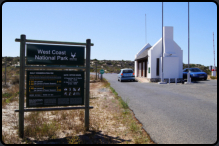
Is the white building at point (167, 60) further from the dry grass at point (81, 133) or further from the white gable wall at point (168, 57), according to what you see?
the dry grass at point (81, 133)

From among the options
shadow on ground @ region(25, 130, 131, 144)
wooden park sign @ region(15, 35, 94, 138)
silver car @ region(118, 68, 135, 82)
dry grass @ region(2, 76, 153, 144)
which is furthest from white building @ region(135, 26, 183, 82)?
shadow on ground @ region(25, 130, 131, 144)

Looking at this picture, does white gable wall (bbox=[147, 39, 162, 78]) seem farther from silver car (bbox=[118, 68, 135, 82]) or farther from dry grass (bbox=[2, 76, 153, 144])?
dry grass (bbox=[2, 76, 153, 144])

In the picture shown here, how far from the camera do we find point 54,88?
17.5 feet

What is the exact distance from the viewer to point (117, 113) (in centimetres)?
748

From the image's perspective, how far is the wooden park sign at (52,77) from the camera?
203 inches

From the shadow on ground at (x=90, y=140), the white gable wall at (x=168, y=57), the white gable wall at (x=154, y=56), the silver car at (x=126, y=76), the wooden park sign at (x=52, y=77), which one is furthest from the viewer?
the white gable wall at (x=154, y=56)

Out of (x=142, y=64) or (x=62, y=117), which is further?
(x=142, y=64)

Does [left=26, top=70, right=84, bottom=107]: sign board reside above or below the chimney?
below

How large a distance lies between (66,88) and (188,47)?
20053 millimetres

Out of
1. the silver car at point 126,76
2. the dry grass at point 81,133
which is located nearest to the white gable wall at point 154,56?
the silver car at point 126,76

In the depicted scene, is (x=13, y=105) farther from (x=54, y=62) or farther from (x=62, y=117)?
(x=54, y=62)

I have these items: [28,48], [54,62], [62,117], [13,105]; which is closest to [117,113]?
[62,117]

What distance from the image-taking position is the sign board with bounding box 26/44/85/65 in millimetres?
5195

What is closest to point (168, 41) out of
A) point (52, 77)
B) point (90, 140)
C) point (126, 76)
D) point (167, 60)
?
point (167, 60)
